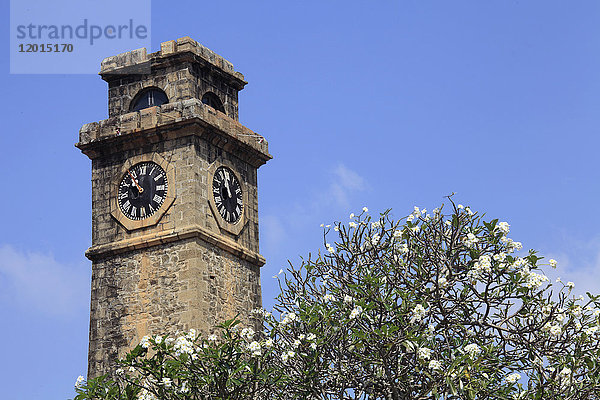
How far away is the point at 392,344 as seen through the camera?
21766 millimetres

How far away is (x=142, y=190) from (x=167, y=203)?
1.01 metres

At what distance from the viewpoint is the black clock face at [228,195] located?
31.9 meters

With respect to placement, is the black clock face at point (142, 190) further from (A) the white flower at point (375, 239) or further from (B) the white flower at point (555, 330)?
(B) the white flower at point (555, 330)

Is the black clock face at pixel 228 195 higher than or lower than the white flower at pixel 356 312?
higher

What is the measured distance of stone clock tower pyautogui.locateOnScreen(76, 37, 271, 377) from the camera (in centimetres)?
3039

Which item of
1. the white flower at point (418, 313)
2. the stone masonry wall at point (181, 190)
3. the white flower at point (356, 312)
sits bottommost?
the white flower at point (418, 313)

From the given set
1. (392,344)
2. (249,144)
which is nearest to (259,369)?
(392,344)

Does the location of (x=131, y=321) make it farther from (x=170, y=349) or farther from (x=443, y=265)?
(x=443, y=265)

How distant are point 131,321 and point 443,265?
10806 mm

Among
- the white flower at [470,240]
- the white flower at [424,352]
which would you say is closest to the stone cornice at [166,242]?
the white flower at [470,240]

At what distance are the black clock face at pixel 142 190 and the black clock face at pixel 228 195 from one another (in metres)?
1.57

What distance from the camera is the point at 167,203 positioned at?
3103 centimetres

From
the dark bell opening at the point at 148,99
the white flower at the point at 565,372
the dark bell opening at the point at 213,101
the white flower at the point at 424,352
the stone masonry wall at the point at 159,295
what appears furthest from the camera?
the dark bell opening at the point at 213,101

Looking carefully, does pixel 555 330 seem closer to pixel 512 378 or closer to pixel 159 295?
pixel 512 378
